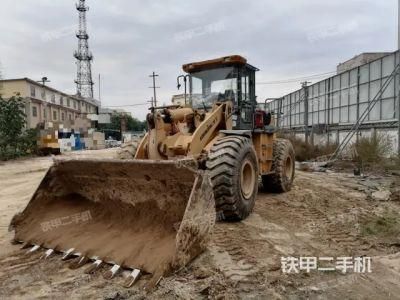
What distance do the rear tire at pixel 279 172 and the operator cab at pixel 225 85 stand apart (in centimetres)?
104

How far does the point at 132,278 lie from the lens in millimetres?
3721

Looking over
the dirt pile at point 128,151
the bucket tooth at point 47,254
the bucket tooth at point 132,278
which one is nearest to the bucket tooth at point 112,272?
the bucket tooth at point 132,278

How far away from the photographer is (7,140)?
21812 millimetres

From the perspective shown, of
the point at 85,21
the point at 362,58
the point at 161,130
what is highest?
the point at 85,21

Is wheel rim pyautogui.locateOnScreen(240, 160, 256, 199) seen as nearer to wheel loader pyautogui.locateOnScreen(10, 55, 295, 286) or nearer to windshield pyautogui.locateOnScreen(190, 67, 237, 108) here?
wheel loader pyautogui.locateOnScreen(10, 55, 295, 286)

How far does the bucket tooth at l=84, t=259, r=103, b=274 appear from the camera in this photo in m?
3.99

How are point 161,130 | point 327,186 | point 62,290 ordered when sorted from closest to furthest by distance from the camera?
1. point 62,290
2. point 161,130
3. point 327,186

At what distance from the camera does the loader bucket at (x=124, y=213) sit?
397 centimetres

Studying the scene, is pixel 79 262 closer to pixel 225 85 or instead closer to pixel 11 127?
pixel 225 85

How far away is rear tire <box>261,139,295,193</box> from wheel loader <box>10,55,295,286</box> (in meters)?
1.28

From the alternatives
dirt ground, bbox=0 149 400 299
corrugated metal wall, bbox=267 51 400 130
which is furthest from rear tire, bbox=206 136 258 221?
corrugated metal wall, bbox=267 51 400 130

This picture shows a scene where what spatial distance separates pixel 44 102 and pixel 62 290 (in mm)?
44464

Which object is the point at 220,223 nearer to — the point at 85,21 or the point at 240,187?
the point at 240,187

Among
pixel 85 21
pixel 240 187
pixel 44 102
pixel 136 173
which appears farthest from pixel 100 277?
pixel 85 21
